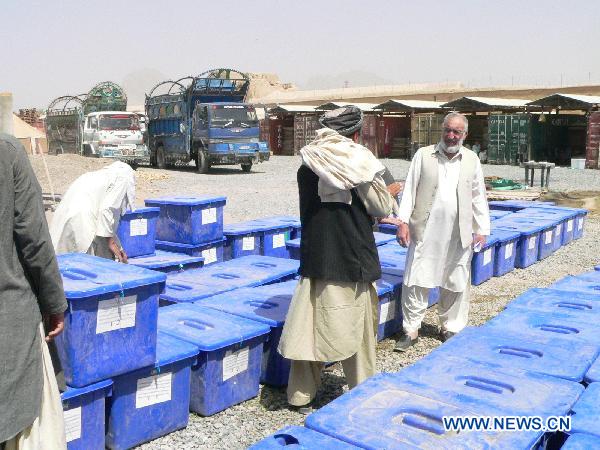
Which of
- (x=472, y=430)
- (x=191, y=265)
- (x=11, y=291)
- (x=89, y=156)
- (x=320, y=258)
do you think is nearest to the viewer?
(x=11, y=291)

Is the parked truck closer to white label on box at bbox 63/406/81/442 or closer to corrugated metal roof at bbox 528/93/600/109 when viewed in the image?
corrugated metal roof at bbox 528/93/600/109

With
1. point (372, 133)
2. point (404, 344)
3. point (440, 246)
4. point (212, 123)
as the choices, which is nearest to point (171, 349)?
point (404, 344)

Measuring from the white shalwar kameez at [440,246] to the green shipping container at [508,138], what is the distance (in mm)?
20440

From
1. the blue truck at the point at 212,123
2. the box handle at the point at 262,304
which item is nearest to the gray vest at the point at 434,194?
the box handle at the point at 262,304

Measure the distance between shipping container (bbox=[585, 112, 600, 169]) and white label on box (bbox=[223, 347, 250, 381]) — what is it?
70.9ft

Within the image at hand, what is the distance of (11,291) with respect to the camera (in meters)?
2.27

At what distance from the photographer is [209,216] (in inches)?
272

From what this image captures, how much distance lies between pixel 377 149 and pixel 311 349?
26.7 m

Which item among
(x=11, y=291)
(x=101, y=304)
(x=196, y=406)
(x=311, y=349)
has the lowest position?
(x=196, y=406)

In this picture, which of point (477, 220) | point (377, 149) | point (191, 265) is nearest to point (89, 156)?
point (377, 149)

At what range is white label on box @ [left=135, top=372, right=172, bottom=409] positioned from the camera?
12.1 ft

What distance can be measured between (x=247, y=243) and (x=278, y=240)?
0.44 m

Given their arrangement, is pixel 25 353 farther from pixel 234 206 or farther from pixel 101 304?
pixel 234 206

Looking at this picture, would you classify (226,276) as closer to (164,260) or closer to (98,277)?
(164,260)
